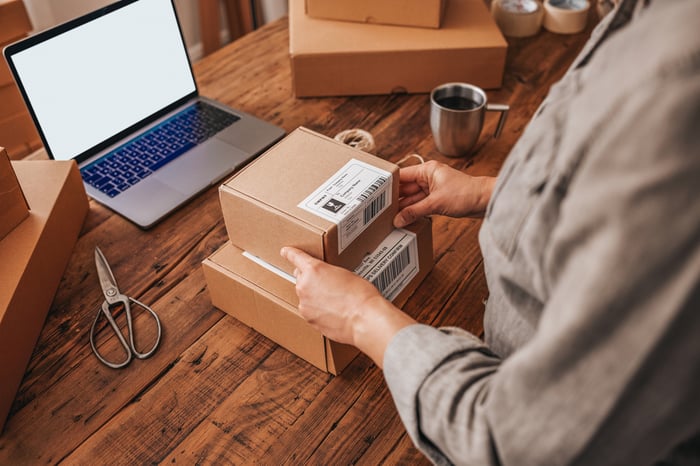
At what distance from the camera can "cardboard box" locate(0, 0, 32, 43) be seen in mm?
1174

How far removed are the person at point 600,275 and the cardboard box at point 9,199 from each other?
0.70 meters

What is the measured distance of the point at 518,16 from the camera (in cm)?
160

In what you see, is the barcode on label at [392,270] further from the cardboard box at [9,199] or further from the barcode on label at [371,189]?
the cardboard box at [9,199]

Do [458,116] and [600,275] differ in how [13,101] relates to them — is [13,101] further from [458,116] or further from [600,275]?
[600,275]

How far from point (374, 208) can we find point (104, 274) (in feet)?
1.57

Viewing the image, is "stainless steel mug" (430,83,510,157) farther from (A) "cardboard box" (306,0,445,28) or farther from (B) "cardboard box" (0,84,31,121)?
(B) "cardboard box" (0,84,31,121)

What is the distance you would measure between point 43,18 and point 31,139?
1164 mm

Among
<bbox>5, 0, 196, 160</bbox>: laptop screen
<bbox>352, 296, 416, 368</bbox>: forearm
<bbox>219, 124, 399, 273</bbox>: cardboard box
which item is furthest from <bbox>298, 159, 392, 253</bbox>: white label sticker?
<bbox>5, 0, 196, 160</bbox>: laptop screen

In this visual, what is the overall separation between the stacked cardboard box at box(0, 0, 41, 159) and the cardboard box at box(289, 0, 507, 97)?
56 cm

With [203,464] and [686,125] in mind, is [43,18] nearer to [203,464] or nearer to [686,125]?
[203,464]

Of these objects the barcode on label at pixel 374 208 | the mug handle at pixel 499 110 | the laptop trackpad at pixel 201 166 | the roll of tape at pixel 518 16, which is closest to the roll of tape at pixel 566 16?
the roll of tape at pixel 518 16

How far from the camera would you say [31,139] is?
1.30m

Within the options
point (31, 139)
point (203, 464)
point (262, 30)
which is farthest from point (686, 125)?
point (262, 30)

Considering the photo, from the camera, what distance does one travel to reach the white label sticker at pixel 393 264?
88cm
